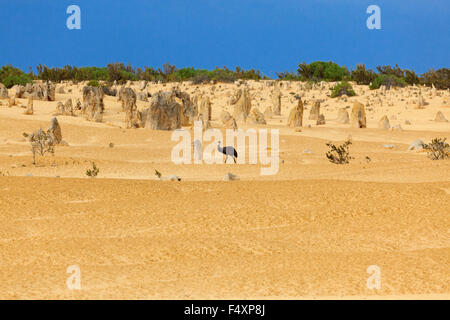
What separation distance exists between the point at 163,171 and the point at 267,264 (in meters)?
10.9

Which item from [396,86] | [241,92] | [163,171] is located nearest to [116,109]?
[241,92]

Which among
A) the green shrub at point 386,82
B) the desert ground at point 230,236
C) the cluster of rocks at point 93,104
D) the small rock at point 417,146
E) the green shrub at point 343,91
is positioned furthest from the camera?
the green shrub at point 386,82

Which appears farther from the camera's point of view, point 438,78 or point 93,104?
point 438,78

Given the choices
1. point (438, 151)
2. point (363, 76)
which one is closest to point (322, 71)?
point (363, 76)

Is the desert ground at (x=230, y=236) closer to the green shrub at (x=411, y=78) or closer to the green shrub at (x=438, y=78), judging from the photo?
the green shrub at (x=438, y=78)

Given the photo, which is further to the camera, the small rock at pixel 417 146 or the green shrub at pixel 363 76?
the green shrub at pixel 363 76

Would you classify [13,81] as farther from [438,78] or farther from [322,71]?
[438,78]

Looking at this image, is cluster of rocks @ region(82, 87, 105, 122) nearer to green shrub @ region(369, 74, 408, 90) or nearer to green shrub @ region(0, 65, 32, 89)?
green shrub @ region(0, 65, 32, 89)

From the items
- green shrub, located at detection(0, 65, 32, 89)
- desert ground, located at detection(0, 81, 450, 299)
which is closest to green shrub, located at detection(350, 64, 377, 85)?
green shrub, located at detection(0, 65, 32, 89)

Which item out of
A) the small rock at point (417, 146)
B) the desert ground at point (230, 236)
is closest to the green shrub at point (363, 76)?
the small rock at point (417, 146)

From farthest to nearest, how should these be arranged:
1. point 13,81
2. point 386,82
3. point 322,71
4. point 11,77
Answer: point 322,71 → point 386,82 → point 11,77 → point 13,81

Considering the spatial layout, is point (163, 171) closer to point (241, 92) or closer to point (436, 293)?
point (436, 293)

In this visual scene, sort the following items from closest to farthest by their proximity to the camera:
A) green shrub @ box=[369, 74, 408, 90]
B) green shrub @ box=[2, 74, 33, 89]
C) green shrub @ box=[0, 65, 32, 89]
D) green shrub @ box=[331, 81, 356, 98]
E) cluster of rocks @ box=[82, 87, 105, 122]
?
cluster of rocks @ box=[82, 87, 105, 122] → green shrub @ box=[331, 81, 356, 98] → green shrub @ box=[2, 74, 33, 89] → green shrub @ box=[0, 65, 32, 89] → green shrub @ box=[369, 74, 408, 90]

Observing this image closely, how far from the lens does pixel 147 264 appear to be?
22.4ft
